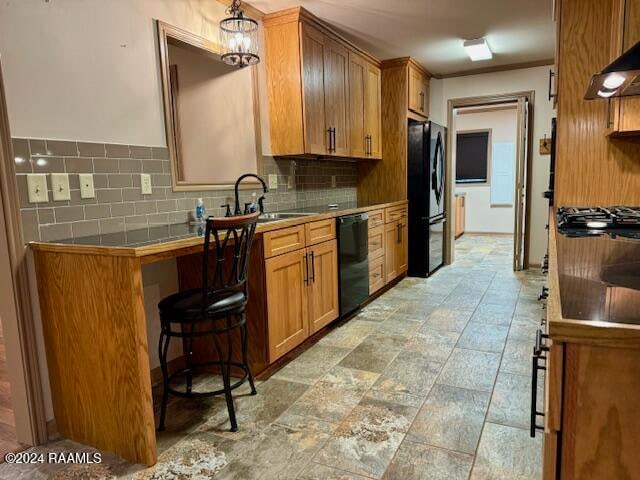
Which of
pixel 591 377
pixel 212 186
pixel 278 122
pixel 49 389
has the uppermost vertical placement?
pixel 278 122

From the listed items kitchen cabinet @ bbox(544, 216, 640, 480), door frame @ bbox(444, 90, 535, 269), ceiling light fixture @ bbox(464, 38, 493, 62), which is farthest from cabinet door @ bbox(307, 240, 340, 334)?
door frame @ bbox(444, 90, 535, 269)

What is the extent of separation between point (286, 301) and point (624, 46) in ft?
6.98

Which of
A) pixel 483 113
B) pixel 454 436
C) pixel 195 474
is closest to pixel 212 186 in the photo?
pixel 195 474

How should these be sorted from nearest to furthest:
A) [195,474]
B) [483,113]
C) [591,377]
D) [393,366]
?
→ [591,377]
[195,474]
[393,366]
[483,113]

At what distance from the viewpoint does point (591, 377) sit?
2.42ft

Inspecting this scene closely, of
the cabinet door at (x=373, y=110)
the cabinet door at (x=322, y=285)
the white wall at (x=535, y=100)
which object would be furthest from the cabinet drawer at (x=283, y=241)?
the white wall at (x=535, y=100)

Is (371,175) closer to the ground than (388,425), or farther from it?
farther from it

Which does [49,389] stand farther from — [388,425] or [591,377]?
[591,377]

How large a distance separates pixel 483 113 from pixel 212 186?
6.70 meters

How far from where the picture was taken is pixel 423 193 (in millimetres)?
4750

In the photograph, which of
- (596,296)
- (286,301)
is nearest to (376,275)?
(286,301)

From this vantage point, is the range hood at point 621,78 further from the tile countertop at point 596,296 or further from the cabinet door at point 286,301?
the cabinet door at point 286,301

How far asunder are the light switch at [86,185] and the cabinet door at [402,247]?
314 centimetres

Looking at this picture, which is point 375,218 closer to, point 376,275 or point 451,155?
point 376,275
